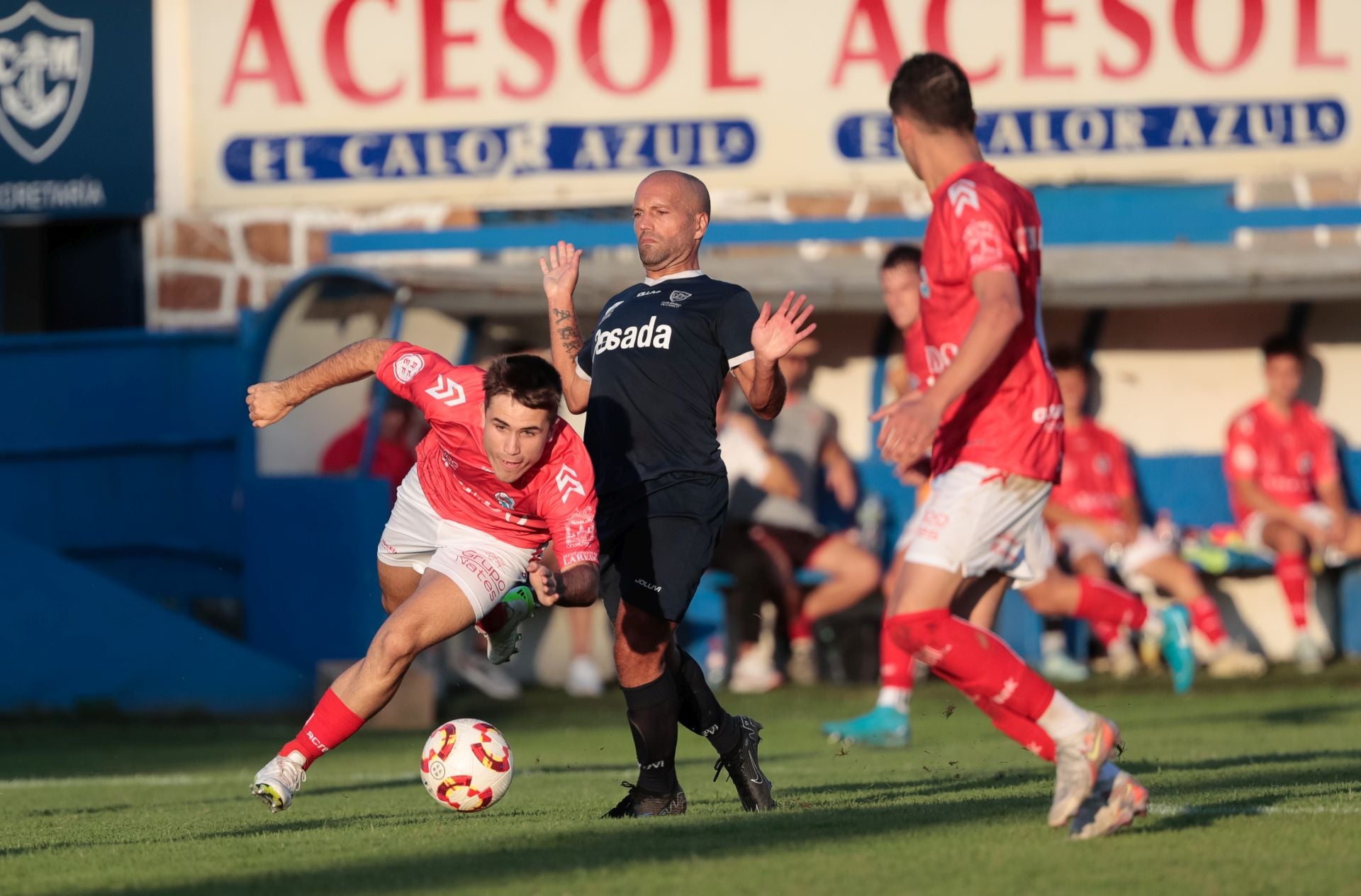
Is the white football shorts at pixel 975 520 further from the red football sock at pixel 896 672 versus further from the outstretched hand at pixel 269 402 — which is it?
the red football sock at pixel 896 672

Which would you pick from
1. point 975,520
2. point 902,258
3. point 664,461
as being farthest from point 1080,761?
point 902,258

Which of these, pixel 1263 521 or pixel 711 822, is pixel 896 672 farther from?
Result: pixel 1263 521

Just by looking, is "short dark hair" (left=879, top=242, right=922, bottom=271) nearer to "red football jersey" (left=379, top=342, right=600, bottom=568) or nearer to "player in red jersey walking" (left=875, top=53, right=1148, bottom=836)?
"red football jersey" (left=379, top=342, right=600, bottom=568)

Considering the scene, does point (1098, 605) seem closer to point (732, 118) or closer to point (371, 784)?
point (371, 784)

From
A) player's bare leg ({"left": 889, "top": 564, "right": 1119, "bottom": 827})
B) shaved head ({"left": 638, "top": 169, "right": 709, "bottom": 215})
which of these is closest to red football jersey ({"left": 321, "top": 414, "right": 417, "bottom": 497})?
shaved head ({"left": 638, "top": 169, "right": 709, "bottom": 215})

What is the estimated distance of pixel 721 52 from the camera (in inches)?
563

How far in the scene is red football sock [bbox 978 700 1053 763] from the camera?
5.39 m

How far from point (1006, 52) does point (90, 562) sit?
6991mm

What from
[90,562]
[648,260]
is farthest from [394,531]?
[90,562]

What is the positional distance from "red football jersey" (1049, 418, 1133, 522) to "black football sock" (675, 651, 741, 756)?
23.3 ft

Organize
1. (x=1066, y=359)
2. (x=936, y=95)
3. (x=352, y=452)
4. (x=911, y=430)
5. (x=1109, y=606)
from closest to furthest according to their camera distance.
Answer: (x=911, y=430) → (x=936, y=95) → (x=1109, y=606) → (x=352, y=452) → (x=1066, y=359)

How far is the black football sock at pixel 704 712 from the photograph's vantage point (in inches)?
258

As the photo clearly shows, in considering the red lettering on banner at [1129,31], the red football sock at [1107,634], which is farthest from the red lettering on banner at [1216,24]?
the red football sock at [1107,634]

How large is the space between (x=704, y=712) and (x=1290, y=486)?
Result: 26.2 ft
